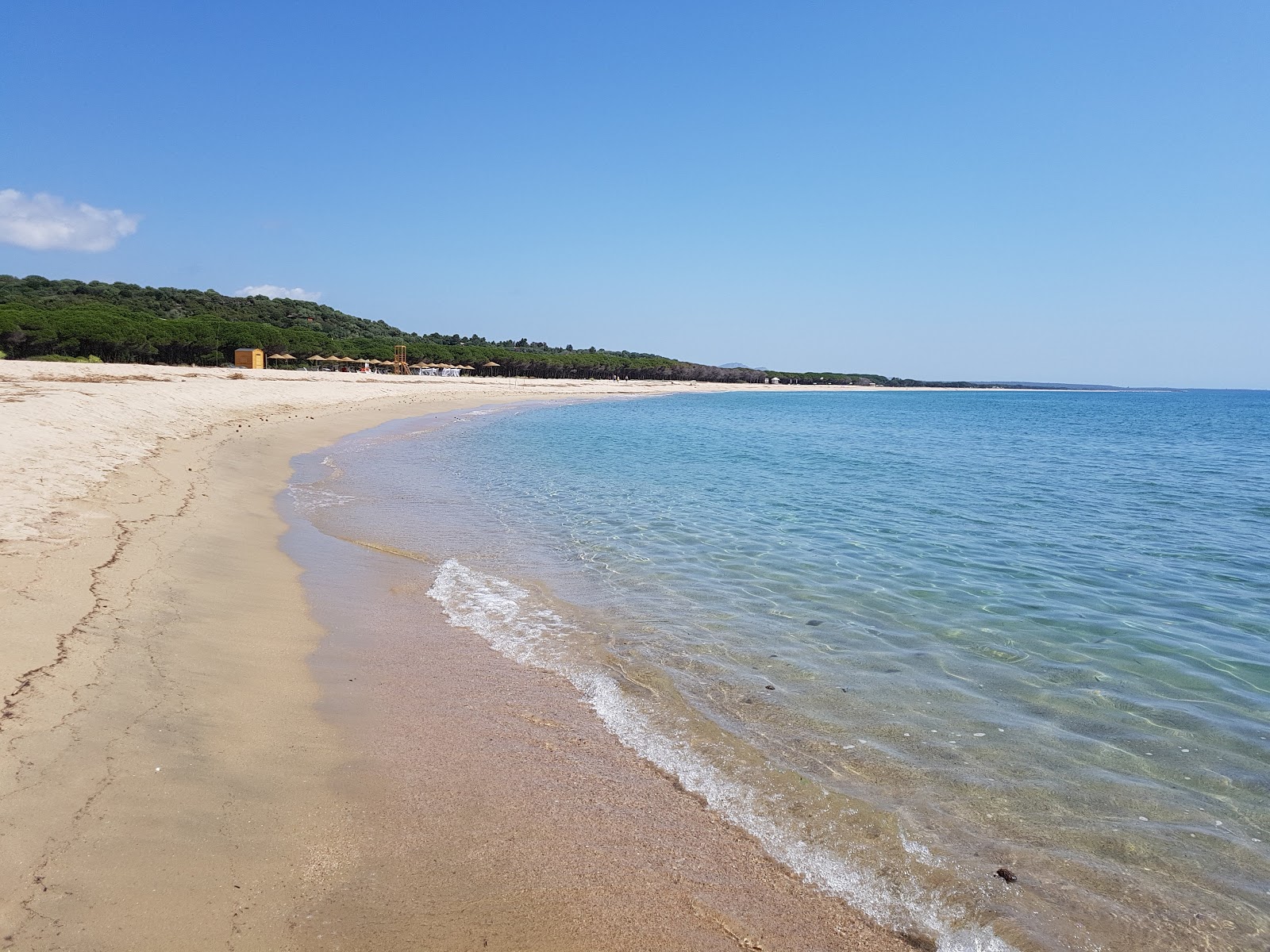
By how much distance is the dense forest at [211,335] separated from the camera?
4575 cm

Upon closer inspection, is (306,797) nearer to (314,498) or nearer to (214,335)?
(314,498)

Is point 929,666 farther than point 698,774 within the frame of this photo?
Yes

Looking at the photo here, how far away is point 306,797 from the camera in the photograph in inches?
135

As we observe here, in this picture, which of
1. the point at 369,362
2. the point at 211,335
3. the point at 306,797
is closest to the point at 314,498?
the point at 306,797

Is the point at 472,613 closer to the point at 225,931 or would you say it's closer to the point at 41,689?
the point at 41,689

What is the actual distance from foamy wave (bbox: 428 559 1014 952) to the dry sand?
14 cm

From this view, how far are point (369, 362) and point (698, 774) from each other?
82.6 meters

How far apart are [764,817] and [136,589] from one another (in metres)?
5.53

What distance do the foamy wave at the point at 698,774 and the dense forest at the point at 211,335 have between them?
50.3 meters

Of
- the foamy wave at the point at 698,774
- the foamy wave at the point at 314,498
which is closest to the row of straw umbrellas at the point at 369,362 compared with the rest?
the foamy wave at the point at 314,498

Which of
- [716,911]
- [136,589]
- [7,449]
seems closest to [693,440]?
[7,449]

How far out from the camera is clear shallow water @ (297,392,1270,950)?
329 centimetres

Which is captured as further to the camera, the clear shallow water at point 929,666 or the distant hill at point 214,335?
the distant hill at point 214,335

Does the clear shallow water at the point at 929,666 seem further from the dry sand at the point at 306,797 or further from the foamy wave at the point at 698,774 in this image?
the dry sand at the point at 306,797
